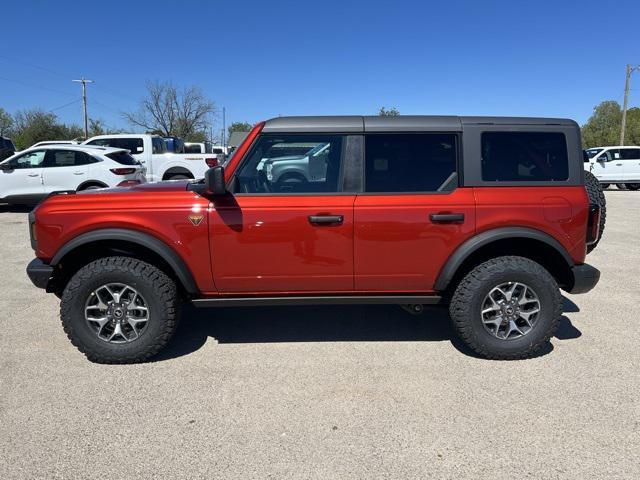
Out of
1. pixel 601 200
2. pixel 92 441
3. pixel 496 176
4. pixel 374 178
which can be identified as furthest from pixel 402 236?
pixel 92 441

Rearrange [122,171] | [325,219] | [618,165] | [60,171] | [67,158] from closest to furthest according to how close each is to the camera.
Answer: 1. [325,219]
2. [122,171]
3. [60,171]
4. [67,158]
5. [618,165]

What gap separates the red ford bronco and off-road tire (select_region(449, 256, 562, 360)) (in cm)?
1

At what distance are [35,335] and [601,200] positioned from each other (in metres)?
5.07

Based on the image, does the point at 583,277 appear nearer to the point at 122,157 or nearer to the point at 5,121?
the point at 122,157

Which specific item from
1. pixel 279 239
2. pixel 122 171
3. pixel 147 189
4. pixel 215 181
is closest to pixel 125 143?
pixel 122 171

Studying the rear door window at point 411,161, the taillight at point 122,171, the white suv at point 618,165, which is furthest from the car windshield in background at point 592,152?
the rear door window at point 411,161

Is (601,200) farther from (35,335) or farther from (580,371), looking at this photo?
(35,335)

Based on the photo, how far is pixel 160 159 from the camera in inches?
529

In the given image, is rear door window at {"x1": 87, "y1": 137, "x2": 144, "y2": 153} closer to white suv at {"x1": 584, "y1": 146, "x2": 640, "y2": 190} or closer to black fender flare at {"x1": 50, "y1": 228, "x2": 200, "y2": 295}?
black fender flare at {"x1": 50, "y1": 228, "x2": 200, "y2": 295}

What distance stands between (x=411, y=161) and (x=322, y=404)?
1.86 m

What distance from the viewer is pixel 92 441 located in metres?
2.67

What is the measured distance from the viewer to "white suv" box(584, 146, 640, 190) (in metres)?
19.6

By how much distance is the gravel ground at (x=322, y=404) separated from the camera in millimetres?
2480

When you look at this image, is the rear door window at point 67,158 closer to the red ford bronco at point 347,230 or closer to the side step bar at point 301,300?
the red ford bronco at point 347,230
